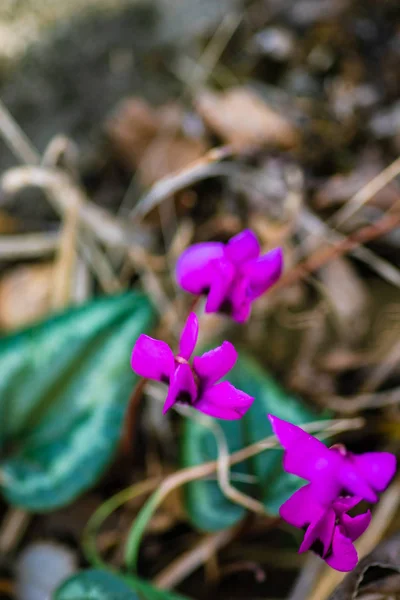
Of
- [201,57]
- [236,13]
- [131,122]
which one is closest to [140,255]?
[131,122]

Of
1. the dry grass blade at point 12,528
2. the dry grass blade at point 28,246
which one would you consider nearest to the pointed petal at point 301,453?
the dry grass blade at point 12,528

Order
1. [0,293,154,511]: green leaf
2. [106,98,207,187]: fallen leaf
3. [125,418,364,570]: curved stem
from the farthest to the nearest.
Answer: [106,98,207,187]: fallen leaf → [0,293,154,511]: green leaf → [125,418,364,570]: curved stem

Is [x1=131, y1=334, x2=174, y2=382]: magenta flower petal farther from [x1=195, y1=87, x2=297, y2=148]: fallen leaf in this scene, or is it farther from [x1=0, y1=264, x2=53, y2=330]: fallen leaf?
[x1=195, y1=87, x2=297, y2=148]: fallen leaf

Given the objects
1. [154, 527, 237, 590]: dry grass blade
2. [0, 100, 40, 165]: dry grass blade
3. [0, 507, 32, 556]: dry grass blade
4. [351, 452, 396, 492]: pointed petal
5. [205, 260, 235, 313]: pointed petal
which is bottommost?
[154, 527, 237, 590]: dry grass blade

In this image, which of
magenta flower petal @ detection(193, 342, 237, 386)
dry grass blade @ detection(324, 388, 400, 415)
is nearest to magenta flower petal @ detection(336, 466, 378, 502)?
magenta flower petal @ detection(193, 342, 237, 386)

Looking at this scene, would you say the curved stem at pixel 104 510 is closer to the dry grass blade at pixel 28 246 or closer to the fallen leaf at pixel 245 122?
the dry grass blade at pixel 28 246

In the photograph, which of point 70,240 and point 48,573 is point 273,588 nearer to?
point 48,573

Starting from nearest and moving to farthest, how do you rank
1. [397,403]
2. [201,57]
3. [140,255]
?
1. [397,403]
2. [140,255]
3. [201,57]
